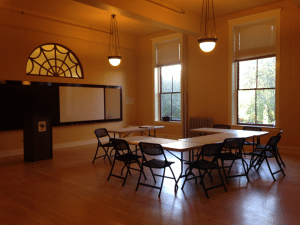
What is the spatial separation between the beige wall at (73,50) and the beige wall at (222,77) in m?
0.59

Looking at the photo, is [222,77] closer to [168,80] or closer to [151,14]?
[168,80]

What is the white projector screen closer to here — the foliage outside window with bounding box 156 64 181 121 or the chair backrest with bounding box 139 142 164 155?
the foliage outside window with bounding box 156 64 181 121

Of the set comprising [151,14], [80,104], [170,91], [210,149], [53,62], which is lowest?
[210,149]

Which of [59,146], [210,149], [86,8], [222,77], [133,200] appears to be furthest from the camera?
[59,146]

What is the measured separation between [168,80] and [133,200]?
6312mm

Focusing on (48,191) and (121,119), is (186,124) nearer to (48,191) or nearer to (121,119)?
(121,119)

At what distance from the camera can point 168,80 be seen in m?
9.48

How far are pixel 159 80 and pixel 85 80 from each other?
2.80 metres

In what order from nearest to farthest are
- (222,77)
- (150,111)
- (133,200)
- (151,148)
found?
(133,200), (151,148), (222,77), (150,111)

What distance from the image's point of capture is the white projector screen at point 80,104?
8.04 meters

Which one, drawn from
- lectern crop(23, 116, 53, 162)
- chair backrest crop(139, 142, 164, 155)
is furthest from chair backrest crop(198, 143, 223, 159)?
lectern crop(23, 116, 53, 162)

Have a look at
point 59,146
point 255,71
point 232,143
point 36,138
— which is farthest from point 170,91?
point 232,143

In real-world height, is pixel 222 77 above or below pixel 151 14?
below

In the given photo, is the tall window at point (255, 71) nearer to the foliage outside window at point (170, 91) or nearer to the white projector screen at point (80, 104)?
the foliage outside window at point (170, 91)
